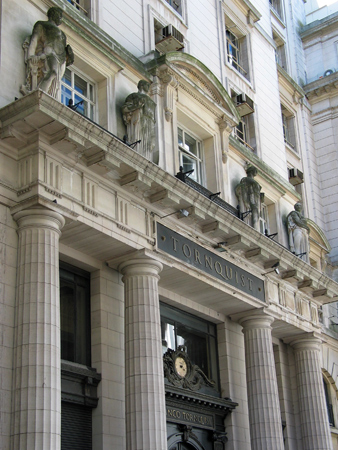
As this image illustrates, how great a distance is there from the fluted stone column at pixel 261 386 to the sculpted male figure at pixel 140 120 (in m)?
7.41

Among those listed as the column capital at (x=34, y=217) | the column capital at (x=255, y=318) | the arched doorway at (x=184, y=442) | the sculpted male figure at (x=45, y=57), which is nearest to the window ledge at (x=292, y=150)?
the column capital at (x=255, y=318)

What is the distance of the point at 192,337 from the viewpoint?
78.9ft

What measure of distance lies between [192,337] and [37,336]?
9.18 metres

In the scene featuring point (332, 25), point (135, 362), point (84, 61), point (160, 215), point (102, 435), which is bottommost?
point (102, 435)

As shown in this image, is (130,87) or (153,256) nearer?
(153,256)

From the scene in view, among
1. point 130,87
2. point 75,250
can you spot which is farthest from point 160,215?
point 130,87

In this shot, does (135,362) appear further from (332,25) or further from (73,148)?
(332,25)

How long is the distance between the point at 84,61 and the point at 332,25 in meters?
27.0

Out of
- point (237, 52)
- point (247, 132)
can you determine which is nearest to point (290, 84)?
point (237, 52)

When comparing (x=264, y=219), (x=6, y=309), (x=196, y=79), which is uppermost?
(x=196, y=79)

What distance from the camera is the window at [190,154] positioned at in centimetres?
2503

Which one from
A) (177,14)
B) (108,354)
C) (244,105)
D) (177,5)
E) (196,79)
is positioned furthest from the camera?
(244,105)

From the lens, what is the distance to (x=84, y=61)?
21.0 meters

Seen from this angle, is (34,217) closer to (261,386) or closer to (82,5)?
(82,5)
